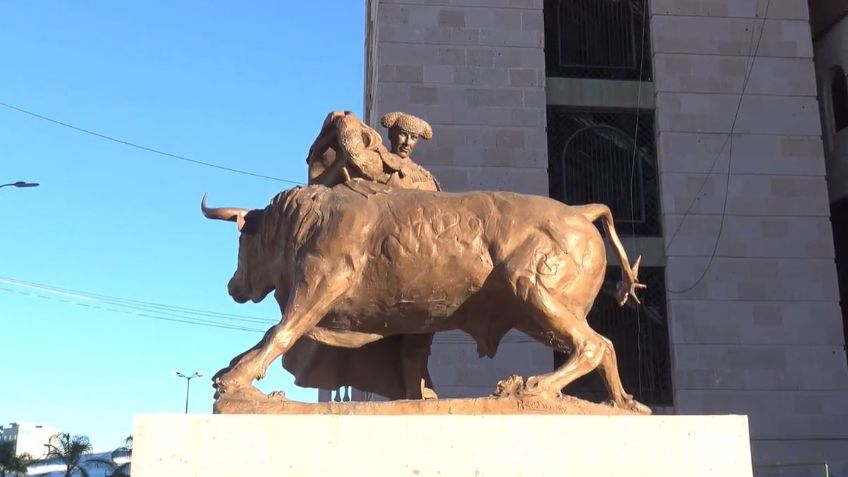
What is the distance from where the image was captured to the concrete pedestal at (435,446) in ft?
14.6

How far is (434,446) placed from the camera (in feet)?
15.0

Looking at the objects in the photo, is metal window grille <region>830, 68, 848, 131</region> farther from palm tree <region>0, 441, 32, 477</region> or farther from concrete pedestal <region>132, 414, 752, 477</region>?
palm tree <region>0, 441, 32, 477</region>

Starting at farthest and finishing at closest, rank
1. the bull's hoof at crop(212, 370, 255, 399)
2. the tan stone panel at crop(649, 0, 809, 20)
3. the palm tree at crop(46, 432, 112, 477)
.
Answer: the palm tree at crop(46, 432, 112, 477), the tan stone panel at crop(649, 0, 809, 20), the bull's hoof at crop(212, 370, 255, 399)

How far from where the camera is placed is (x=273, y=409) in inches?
185

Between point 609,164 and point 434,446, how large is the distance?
38.2 feet

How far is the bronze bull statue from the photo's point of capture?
5.07 meters

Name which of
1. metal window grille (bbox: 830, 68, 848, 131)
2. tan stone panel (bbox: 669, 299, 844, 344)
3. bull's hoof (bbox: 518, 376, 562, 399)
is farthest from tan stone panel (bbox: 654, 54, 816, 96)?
bull's hoof (bbox: 518, 376, 562, 399)

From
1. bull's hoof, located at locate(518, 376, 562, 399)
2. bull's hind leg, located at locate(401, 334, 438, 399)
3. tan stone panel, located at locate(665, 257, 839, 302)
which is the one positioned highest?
tan stone panel, located at locate(665, 257, 839, 302)

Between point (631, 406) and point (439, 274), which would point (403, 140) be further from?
point (631, 406)

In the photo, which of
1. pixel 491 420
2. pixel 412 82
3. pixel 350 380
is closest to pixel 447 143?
pixel 412 82

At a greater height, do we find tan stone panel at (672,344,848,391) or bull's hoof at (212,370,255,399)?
tan stone panel at (672,344,848,391)

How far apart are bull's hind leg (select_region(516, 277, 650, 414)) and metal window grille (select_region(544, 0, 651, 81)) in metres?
11.4

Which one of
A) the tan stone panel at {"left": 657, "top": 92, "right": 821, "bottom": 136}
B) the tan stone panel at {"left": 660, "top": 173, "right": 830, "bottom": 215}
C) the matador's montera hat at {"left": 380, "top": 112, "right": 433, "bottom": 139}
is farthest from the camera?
the tan stone panel at {"left": 657, "top": 92, "right": 821, "bottom": 136}

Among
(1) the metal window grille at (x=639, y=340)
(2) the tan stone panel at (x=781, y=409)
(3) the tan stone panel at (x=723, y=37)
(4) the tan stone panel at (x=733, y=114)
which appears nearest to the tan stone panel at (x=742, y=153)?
(4) the tan stone panel at (x=733, y=114)
